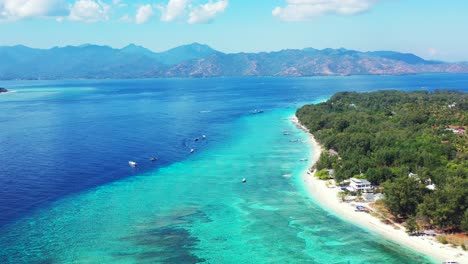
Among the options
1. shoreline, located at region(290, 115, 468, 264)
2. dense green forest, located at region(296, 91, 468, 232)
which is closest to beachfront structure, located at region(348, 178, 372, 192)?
dense green forest, located at region(296, 91, 468, 232)

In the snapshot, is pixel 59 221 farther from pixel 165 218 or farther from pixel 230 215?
pixel 230 215

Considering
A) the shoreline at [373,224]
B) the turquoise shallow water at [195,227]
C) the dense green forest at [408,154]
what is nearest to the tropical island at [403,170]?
the dense green forest at [408,154]

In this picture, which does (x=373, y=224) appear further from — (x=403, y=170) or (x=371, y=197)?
(x=403, y=170)

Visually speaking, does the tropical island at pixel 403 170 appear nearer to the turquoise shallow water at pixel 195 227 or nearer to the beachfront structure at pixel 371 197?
the beachfront structure at pixel 371 197

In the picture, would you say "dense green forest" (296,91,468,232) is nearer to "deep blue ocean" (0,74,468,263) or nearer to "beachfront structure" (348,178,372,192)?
"beachfront structure" (348,178,372,192)

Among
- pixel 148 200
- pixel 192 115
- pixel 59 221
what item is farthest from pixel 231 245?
pixel 192 115
